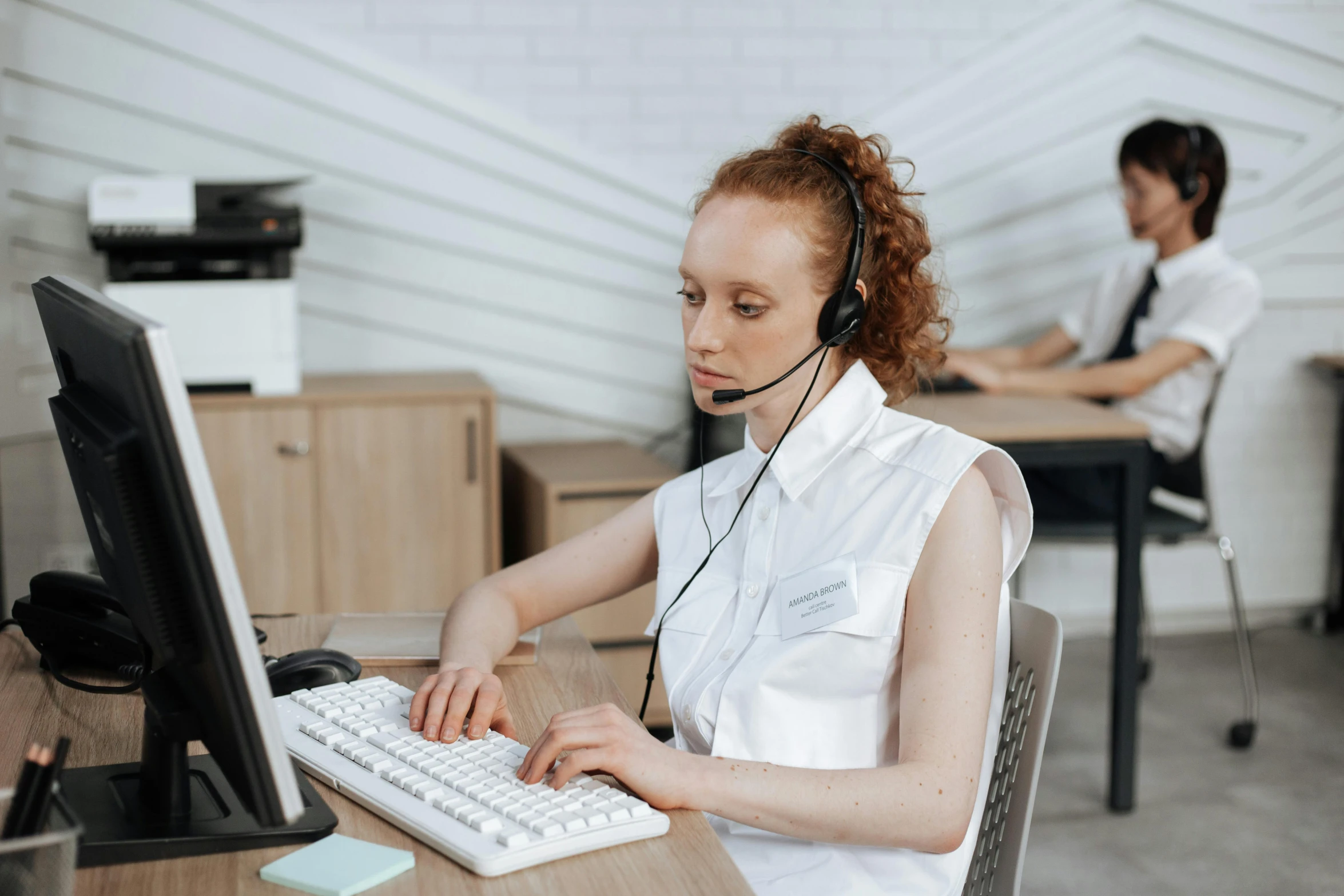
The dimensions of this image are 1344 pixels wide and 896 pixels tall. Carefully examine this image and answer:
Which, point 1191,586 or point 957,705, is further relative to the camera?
point 1191,586

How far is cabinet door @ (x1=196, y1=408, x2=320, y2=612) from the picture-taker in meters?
2.94

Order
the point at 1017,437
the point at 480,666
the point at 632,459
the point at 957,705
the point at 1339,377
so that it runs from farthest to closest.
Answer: the point at 1339,377, the point at 632,459, the point at 1017,437, the point at 480,666, the point at 957,705

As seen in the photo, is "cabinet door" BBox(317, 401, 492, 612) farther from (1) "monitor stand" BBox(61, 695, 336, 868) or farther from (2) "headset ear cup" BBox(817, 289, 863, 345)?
(1) "monitor stand" BBox(61, 695, 336, 868)

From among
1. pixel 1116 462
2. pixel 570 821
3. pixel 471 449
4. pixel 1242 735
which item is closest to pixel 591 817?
pixel 570 821

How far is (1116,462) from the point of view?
2.61 meters

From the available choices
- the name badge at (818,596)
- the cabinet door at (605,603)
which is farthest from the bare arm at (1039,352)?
the name badge at (818,596)

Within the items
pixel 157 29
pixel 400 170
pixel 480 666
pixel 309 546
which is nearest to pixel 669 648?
pixel 480 666

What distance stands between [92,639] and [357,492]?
5.79 ft

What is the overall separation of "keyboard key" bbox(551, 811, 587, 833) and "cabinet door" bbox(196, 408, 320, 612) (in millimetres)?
2209

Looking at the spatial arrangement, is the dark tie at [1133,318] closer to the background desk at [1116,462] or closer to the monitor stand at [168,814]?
the background desk at [1116,462]

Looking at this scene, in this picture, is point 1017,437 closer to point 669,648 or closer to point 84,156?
point 669,648

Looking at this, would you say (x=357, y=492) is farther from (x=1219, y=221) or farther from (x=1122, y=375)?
(x=1219, y=221)

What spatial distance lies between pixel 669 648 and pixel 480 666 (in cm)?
21

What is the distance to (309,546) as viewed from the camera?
119 inches
